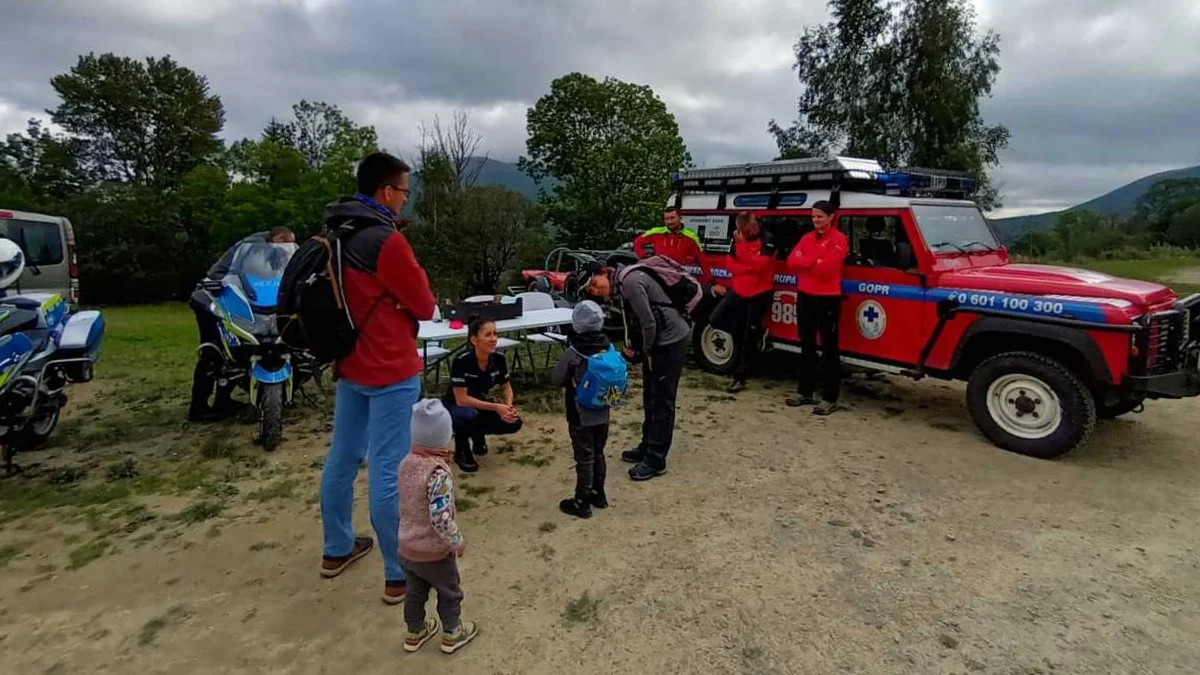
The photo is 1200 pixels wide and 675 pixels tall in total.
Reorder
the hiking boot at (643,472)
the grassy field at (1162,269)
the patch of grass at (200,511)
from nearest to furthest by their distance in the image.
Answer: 1. the patch of grass at (200,511)
2. the hiking boot at (643,472)
3. the grassy field at (1162,269)

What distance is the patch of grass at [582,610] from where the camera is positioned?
286 cm

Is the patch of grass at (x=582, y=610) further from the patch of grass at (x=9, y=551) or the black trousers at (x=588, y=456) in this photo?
the patch of grass at (x=9, y=551)

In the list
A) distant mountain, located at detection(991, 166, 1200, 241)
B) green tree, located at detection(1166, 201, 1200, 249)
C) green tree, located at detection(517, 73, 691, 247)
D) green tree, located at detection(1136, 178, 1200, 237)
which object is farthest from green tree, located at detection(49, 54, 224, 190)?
green tree, located at detection(1136, 178, 1200, 237)

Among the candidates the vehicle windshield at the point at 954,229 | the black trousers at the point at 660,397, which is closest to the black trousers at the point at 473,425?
the black trousers at the point at 660,397

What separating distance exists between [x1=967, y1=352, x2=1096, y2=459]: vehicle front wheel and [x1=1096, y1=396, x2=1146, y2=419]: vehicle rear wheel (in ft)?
1.04

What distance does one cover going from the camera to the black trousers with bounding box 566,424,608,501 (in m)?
3.72

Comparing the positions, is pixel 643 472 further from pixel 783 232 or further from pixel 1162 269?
pixel 1162 269

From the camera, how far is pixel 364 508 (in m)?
3.99

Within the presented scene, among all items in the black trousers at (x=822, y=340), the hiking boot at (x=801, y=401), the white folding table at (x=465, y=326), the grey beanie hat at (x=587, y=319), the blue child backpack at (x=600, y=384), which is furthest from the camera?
the hiking boot at (x=801, y=401)

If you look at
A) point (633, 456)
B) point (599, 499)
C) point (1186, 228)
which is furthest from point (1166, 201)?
point (599, 499)

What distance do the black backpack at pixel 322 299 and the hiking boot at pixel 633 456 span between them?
2434 mm

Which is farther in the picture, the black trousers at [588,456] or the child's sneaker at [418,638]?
the black trousers at [588,456]

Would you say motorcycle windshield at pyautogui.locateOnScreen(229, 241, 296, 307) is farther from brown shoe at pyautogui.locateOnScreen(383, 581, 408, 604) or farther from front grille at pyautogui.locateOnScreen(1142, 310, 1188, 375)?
front grille at pyautogui.locateOnScreen(1142, 310, 1188, 375)

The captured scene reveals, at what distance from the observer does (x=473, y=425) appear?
14.8ft
